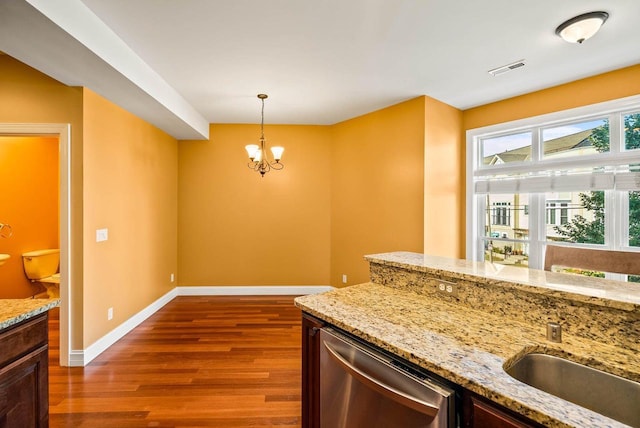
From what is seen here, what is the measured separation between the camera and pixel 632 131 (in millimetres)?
2881

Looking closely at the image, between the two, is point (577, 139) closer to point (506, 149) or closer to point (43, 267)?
point (506, 149)

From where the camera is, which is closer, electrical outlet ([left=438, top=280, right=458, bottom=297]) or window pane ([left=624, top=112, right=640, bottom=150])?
electrical outlet ([left=438, top=280, right=458, bottom=297])

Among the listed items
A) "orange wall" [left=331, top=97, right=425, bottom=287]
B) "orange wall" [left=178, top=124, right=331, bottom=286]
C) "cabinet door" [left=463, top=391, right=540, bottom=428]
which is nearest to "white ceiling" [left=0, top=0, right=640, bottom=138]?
"orange wall" [left=331, top=97, right=425, bottom=287]

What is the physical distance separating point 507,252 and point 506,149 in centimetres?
135

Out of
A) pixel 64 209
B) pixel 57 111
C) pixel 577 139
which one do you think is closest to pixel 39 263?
pixel 64 209

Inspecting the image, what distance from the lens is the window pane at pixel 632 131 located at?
285cm

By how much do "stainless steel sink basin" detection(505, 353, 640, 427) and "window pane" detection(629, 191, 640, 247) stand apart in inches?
115

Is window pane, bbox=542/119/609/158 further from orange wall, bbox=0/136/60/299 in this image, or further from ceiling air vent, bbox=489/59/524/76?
orange wall, bbox=0/136/60/299

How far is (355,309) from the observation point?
1.43 meters

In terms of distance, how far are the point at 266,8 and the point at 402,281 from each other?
206cm

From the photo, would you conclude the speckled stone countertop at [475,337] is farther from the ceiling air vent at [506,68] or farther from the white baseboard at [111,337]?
the white baseboard at [111,337]

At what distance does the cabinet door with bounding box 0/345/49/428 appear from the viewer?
1.22 metres

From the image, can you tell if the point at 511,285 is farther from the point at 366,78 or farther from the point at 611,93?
the point at 611,93

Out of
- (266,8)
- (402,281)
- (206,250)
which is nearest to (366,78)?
(266,8)
